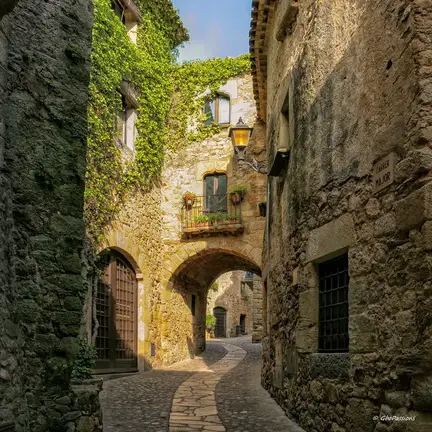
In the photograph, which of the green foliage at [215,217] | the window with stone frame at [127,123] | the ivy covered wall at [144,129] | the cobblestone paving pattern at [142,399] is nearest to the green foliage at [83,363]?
the cobblestone paving pattern at [142,399]

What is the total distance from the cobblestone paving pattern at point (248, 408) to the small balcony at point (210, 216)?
4083 mm

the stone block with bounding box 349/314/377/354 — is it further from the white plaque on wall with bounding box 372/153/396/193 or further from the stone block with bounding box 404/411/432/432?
the white plaque on wall with bounding box 372/153/396/193

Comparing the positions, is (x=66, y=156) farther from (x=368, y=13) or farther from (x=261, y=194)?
(x=261, y=194)

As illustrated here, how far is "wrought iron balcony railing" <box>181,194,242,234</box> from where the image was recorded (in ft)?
44.2

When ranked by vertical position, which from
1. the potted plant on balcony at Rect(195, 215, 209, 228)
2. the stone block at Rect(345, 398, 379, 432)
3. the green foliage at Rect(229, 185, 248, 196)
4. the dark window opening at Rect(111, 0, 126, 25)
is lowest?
the stone block at Rect(345, 398, 379, 432)

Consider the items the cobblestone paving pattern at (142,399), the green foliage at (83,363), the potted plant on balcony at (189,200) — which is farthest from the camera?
the potted plant on balcony at (189,200)

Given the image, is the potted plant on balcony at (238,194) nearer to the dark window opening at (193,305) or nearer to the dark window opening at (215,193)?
the dark window opening at (215,193)

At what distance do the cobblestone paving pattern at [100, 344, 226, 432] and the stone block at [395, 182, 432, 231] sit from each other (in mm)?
3263

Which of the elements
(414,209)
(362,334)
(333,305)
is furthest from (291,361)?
(414,209)

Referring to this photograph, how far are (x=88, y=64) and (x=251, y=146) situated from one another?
9082mm

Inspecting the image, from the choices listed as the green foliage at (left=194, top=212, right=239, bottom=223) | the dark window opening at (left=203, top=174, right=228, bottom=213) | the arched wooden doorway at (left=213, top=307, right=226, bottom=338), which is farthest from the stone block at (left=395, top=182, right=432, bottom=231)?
the arched wooden doorway at (left=213, top=307, right=226, bottom=338)

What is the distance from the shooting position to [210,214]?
45.2 feet

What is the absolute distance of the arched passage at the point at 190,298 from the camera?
1355 centimetres

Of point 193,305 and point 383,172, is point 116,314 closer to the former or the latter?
point 193,305
